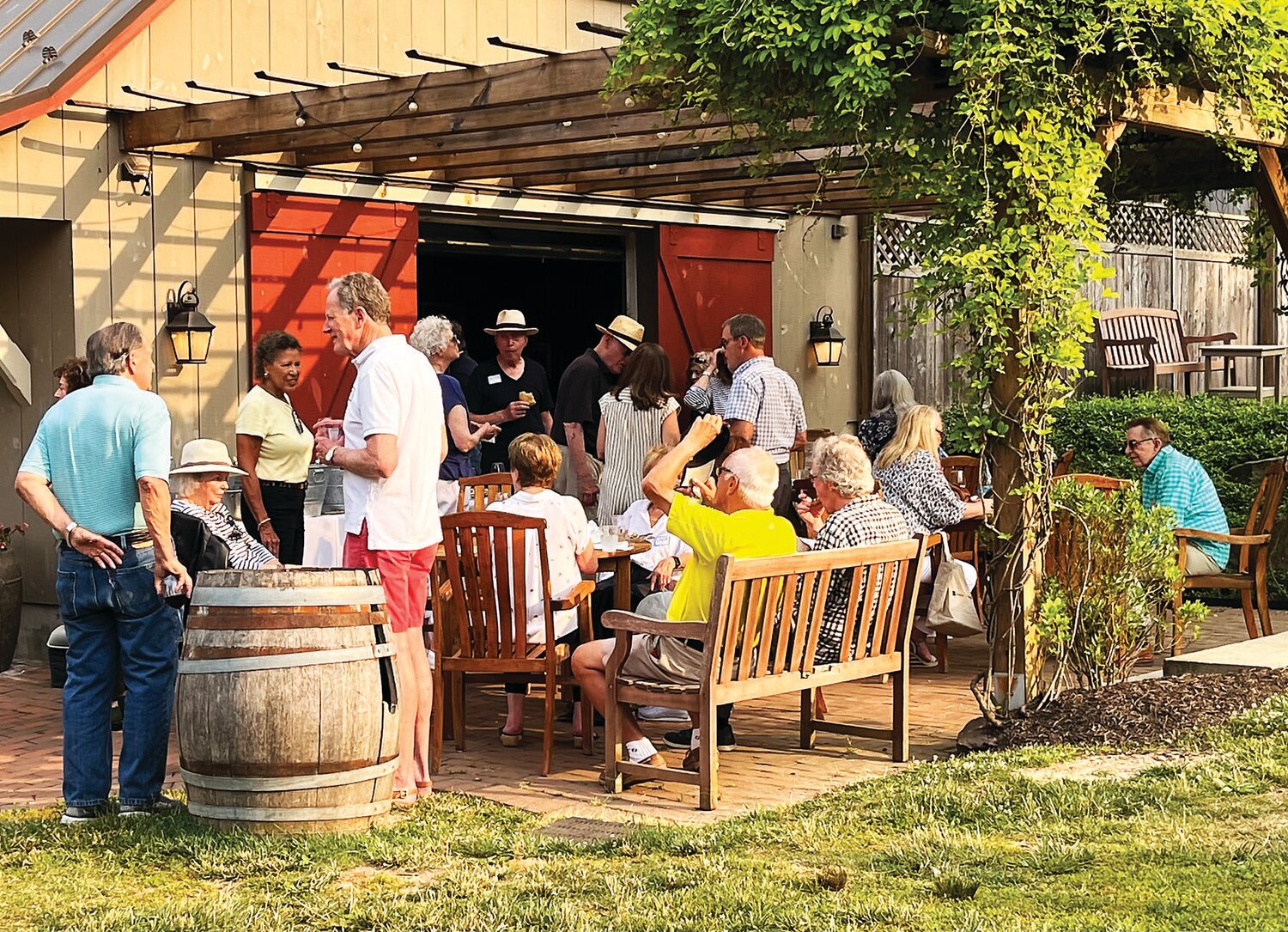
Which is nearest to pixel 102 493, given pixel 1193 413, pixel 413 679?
pixel 413 679

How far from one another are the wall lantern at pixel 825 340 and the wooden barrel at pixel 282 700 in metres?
8.32

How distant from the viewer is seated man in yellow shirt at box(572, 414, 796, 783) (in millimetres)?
5496

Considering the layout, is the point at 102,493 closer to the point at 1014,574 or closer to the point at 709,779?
the point at 709,779

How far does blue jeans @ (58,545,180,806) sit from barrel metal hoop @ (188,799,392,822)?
0.44 metres

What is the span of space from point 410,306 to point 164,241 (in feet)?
6.10

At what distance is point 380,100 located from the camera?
798cm

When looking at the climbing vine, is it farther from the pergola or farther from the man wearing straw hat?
the man wearing straw hat

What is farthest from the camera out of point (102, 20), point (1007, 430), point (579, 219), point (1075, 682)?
point (579, 219)

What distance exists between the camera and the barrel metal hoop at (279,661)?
470 centimetres

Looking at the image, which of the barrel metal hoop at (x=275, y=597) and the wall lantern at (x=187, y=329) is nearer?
the barrel metal hoop at (x=275, y=597)

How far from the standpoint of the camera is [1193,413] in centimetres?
1039

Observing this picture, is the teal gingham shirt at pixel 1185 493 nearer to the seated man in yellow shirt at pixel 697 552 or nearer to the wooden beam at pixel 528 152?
the wooden beam at pixel 528 152

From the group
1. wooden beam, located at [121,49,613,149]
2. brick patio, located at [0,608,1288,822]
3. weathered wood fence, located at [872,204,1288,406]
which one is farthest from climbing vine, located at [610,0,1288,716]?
weathered wood fence, located at [872,204,1288,406]

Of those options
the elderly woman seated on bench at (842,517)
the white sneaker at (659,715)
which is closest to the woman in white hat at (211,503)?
the white sneaker at (659,715)
